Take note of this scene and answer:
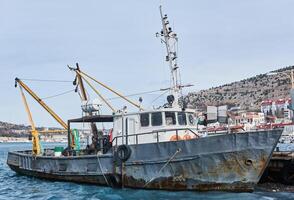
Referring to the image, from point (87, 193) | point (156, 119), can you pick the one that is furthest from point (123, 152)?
point (87, 193)

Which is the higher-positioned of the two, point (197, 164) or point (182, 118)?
point (182, 118)

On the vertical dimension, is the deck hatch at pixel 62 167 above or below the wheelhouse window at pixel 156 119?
below

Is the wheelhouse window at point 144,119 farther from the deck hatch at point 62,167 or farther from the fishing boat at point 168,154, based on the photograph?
the deck hatch at point 62,167

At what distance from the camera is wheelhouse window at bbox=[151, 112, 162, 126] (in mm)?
17156

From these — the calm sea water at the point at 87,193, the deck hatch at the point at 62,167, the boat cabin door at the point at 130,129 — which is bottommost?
the calm sea water at the point at 87,193

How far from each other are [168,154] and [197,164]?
3.85 feet

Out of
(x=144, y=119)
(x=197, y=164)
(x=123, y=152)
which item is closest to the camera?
(x=197, y=164)

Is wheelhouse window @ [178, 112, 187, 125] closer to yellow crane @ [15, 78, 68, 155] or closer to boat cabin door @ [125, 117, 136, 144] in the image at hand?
boat cabin door @ [125, 117, 136, 144]

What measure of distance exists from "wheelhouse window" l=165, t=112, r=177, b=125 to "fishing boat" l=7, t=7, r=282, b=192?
0.14 ft

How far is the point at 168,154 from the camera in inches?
619

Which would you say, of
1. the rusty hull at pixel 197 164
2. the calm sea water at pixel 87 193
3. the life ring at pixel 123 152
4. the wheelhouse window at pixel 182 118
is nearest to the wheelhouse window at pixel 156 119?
the wheelhouse window at pixel 182 118

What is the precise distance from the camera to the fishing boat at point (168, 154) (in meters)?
14.8

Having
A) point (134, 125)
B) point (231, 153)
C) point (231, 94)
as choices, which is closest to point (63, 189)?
point (134, 125)

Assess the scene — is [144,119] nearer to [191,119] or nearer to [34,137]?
[191,119]
